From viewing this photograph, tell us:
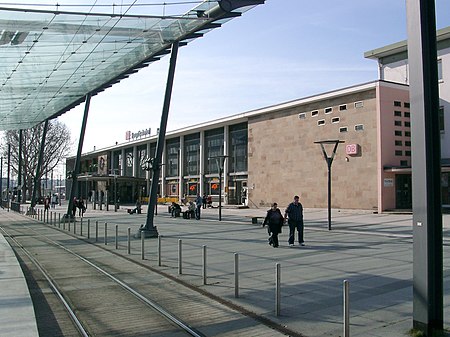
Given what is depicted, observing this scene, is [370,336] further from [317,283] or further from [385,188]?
[385,188]

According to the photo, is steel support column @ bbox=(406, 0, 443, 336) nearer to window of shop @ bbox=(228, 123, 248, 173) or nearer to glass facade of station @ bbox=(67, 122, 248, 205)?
glass facade of station @ bbox=(67, 122, 248, 205)

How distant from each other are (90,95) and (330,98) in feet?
70.7

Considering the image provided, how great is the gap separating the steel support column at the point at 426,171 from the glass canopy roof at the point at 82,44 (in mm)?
10680

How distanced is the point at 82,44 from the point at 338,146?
84.5 feet

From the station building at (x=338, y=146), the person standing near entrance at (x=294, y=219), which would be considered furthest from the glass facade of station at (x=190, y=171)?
the person standing near entrance at (x=294, y=219)

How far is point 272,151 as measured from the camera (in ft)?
162

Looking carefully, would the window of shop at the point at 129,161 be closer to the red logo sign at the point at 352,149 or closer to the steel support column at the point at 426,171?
the red logo sign at the point at 352,149

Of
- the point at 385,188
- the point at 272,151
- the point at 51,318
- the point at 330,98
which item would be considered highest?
the point at 330,98

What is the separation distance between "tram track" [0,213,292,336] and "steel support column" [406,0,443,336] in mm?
1999

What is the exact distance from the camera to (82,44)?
20562 millimetres

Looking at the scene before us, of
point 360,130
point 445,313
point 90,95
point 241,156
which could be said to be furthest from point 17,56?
point 241,156

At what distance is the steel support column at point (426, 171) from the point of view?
589cm

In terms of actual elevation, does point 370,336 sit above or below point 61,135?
below

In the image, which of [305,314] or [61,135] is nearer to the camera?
[305,314]
